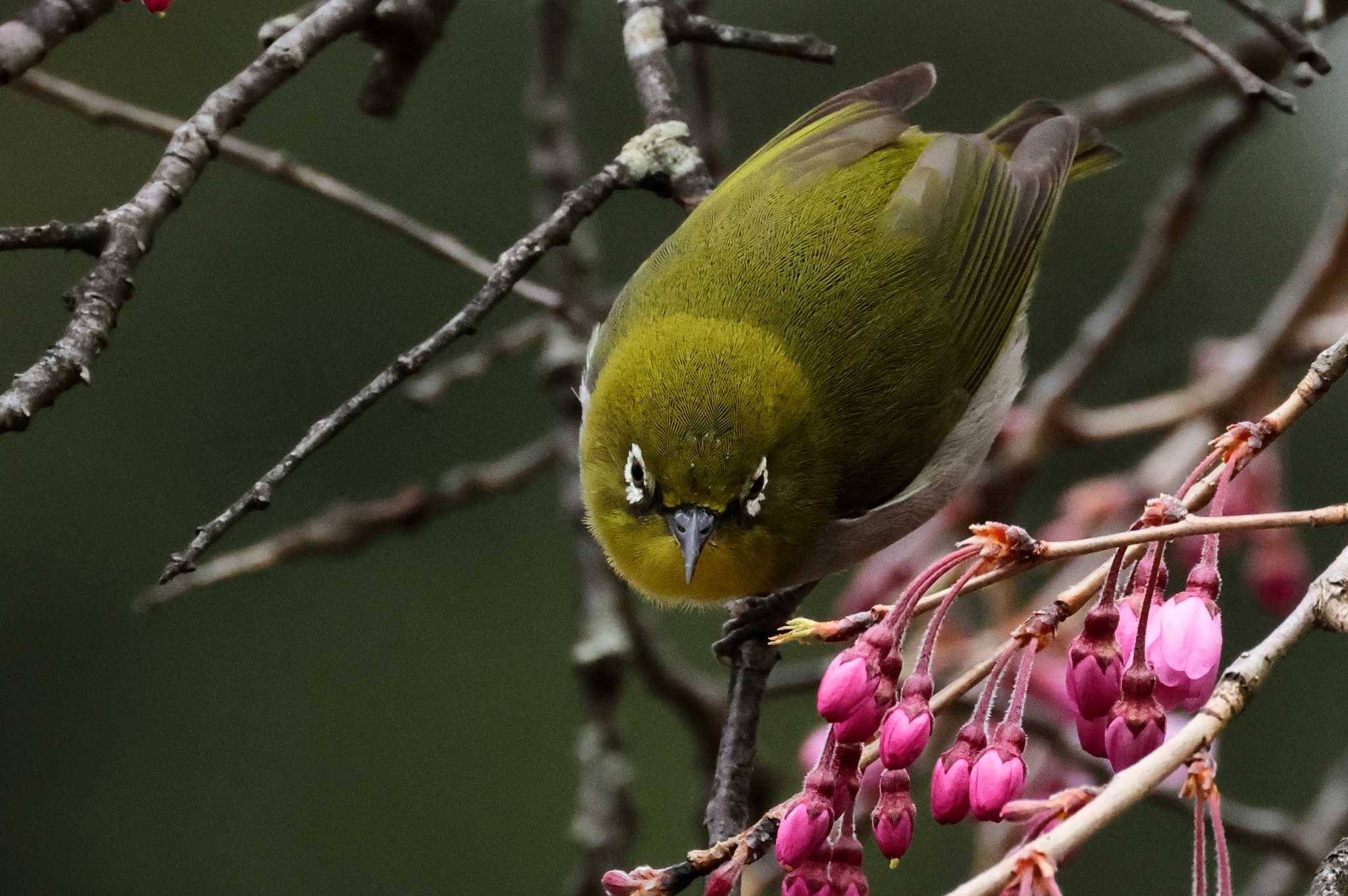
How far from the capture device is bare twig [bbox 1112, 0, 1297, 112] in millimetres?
2586

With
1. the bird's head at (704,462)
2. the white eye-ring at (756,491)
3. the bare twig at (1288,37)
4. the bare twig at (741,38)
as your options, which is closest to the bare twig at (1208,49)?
the bare twig at (1288,37)

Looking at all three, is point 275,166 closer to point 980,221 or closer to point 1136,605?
point 980,221

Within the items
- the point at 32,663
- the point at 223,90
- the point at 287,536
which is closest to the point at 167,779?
the point at 32,663

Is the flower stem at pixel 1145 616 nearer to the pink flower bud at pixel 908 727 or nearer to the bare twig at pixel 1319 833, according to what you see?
the pink flower bud at pixel 908 727

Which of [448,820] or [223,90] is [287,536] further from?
[448,820]

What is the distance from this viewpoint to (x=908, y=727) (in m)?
1.75

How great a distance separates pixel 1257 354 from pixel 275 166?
8.59 feet

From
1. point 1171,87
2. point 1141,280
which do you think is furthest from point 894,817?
point 1171,87

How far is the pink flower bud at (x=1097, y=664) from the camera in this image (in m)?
1.79

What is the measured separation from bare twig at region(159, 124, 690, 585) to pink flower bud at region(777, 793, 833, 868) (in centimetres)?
75

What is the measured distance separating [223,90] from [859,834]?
5.76 ft

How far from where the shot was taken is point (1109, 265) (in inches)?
444

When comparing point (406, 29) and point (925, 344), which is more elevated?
point (406, 29)

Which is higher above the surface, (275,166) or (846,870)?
(275,166)
